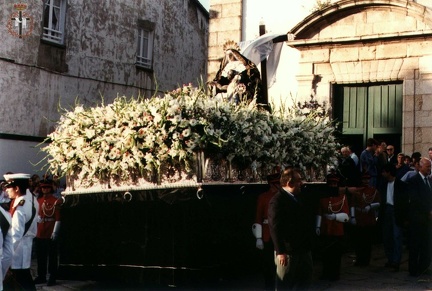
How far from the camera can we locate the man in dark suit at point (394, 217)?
1030 cm

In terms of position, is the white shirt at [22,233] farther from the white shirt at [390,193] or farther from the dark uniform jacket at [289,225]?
the white shirt at [390,193]

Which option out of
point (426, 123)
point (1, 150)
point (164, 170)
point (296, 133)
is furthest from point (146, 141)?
point (1, 150)

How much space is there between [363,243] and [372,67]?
5.70m

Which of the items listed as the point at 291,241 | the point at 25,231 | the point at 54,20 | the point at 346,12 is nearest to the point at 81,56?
the point at 54,20

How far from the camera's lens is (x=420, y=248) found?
998 cm

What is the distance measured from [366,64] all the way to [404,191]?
577 cm

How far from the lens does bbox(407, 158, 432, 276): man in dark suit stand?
9.96 m

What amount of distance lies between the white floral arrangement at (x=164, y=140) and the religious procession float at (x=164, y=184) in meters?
0.01

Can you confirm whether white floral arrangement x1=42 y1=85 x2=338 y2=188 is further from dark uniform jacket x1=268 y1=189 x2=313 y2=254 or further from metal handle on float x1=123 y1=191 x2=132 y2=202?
dark uniform jacket x1=268 y1=189 x2=313 y2=254

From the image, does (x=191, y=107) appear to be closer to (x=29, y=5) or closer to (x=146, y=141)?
(x=146, y=141)

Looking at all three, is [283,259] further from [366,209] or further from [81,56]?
[81,56]

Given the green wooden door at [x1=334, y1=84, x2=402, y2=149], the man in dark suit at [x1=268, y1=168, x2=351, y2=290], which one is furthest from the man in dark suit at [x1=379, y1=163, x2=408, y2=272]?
the green wooden door at [x1=334, y1=84, x2=402, y2=149]

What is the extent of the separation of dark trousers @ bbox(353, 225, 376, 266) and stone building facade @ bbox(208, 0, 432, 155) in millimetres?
4419

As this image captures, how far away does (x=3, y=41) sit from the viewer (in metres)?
18.1
